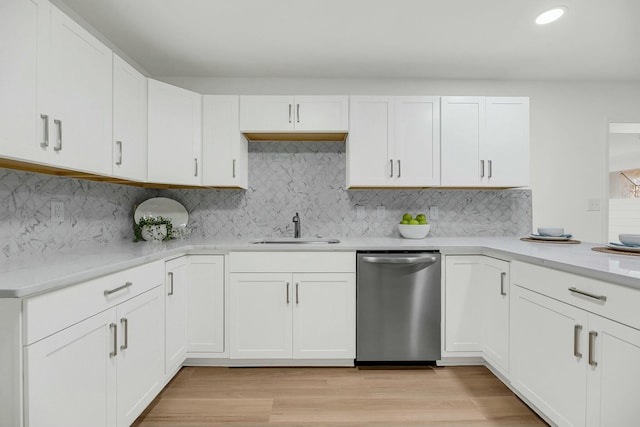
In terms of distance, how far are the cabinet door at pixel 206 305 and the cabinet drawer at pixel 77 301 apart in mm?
560

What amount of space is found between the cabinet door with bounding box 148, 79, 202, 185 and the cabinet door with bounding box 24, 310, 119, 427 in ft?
4.07

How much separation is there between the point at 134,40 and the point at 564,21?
3044mm

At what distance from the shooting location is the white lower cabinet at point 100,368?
110 cm

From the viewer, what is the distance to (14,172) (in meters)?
1.64

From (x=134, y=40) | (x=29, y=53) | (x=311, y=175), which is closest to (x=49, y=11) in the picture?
(x=29, y=53)

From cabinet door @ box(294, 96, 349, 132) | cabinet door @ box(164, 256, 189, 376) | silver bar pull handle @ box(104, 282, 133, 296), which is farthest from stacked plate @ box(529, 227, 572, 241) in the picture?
silver bar pull handle @ box(104, 282, 133, 296)

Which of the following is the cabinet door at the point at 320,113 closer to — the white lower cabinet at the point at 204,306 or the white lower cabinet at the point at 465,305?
the white lower cabinet at the point at 204,306

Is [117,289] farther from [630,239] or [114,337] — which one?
[630,239]

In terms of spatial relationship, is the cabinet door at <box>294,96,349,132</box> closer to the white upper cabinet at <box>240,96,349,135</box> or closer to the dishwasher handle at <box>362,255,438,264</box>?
the white upper cabinet at <box>240,96,349,135</box>

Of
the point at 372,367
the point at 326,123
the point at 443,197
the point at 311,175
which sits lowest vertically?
the point at 372,367

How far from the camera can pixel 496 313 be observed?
2186mm

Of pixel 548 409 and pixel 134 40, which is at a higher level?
pixel 134 40

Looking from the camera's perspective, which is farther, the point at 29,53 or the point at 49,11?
the point at 49,11

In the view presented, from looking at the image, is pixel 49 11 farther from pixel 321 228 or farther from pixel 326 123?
pixel 321 228
